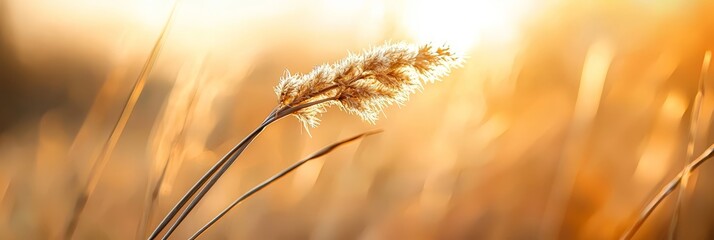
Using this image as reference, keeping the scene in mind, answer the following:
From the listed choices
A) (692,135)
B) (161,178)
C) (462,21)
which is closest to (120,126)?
(161,178)

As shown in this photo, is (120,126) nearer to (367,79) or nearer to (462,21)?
(367,79)

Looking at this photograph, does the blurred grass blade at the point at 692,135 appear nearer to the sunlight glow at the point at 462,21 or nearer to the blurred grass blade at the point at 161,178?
the sunlight glow at the point at 462,21

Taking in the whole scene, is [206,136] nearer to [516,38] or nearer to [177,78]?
[177,78]

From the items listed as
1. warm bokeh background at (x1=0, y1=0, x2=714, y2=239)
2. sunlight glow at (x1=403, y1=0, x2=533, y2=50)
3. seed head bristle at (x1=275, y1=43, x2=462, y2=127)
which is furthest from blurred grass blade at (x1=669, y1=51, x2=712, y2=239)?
seed head bristle at (x1=275, y1=43, x2=462, y2=127)

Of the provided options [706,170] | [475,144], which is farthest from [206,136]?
Answer: [706,170]

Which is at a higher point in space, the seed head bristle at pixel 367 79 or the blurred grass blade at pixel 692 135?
the blurred grass blade at pixel 692 135

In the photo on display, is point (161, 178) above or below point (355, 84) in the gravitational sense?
below

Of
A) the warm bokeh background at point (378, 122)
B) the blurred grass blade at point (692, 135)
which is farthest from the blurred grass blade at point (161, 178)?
the blurred grass blade at point (692, 135)

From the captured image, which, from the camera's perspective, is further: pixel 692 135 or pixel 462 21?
pixel 462 21
